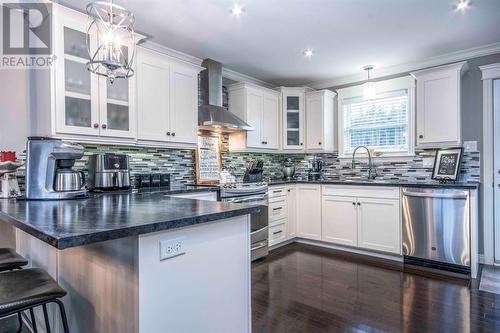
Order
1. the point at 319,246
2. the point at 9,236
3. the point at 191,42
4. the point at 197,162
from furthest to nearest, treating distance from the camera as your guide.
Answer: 1. the point at 319,246
2. the point at 197,162
3. the point at 191,42
4. the point at 9,236

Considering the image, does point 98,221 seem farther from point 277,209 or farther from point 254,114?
point 254,114

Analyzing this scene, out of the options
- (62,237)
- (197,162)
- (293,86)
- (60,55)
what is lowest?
(62,237)

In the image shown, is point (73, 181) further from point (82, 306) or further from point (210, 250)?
point (210, 250)

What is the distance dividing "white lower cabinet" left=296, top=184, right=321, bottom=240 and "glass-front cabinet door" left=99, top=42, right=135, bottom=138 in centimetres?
244

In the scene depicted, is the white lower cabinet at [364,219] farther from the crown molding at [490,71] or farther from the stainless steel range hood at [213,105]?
the crown molding at [490,71]

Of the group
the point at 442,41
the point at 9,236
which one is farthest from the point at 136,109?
the point at 442,41

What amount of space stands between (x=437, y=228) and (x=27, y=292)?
349cm

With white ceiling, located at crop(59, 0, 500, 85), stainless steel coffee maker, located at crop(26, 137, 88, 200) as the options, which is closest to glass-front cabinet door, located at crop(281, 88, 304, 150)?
white ceiling, located at crop(59, 0, 500, 85)

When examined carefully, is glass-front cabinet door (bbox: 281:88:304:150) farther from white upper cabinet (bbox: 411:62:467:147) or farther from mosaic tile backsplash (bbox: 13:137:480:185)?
white upper cabinet (bbox: 411:62:467:147)

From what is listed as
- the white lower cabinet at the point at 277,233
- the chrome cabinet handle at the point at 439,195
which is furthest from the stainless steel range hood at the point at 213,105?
the chrome cabinet handle at the point at 439,195

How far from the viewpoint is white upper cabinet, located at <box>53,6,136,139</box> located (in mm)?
2299

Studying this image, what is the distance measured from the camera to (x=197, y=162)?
12.3 ft

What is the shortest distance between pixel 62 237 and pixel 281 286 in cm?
227

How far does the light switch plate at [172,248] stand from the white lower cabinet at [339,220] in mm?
2959
